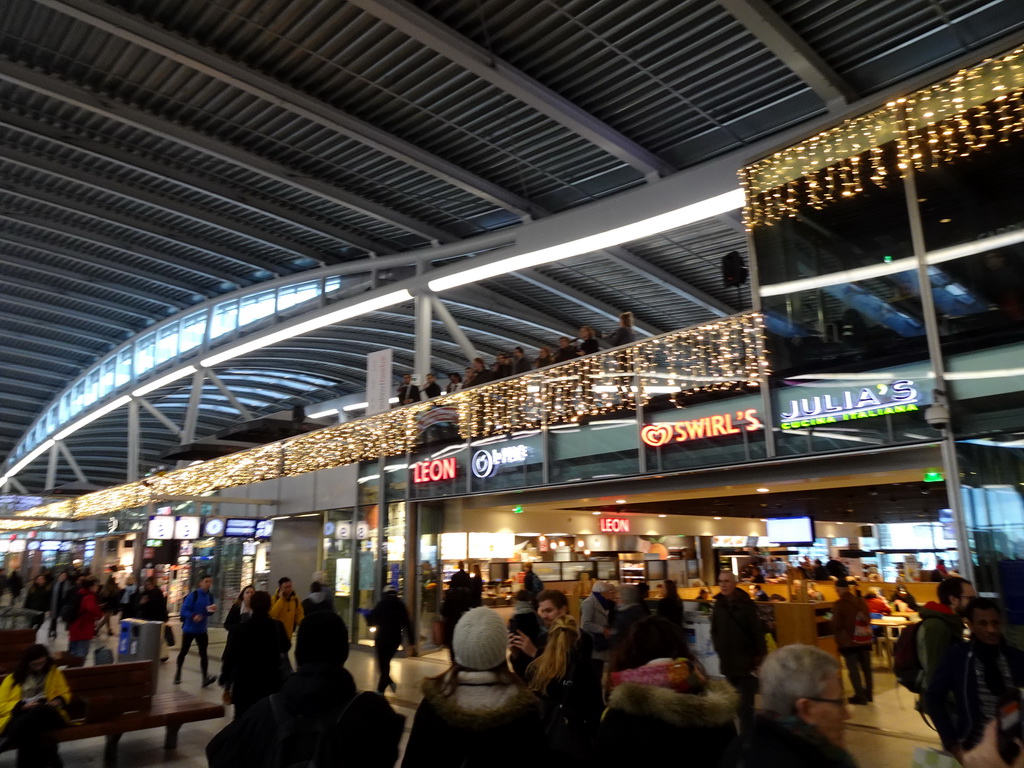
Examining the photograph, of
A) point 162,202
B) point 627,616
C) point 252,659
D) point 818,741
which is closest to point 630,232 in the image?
point 627,616

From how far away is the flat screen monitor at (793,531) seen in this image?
1358 centimetres

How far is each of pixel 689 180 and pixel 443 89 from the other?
371cm

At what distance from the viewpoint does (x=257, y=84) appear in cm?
986

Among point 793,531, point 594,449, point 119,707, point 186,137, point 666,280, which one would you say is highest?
point 186,137

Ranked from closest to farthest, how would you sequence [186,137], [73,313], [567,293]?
1. [186,137]
2. [567,293]
3. [73,313]

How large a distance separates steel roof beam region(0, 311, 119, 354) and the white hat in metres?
24.7

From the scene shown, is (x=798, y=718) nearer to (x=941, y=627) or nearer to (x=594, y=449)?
(x=941, y=627)

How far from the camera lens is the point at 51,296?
21578 mm

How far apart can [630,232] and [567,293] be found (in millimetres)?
6218

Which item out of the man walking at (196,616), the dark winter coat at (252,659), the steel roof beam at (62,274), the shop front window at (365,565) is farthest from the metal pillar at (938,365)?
the steel roof beam at (62,274)

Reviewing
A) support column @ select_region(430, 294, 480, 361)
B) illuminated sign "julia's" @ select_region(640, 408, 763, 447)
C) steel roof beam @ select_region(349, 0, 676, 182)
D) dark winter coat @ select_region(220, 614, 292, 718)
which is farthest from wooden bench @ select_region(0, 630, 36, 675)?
steel roof beam @ select_region(349, 0, 676, 182)

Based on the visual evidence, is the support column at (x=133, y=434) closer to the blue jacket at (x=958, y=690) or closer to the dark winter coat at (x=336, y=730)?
the dark winter coat at (x=336, y=730)

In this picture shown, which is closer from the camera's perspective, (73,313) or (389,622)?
(389,622)

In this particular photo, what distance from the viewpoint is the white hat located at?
279 centimetres
